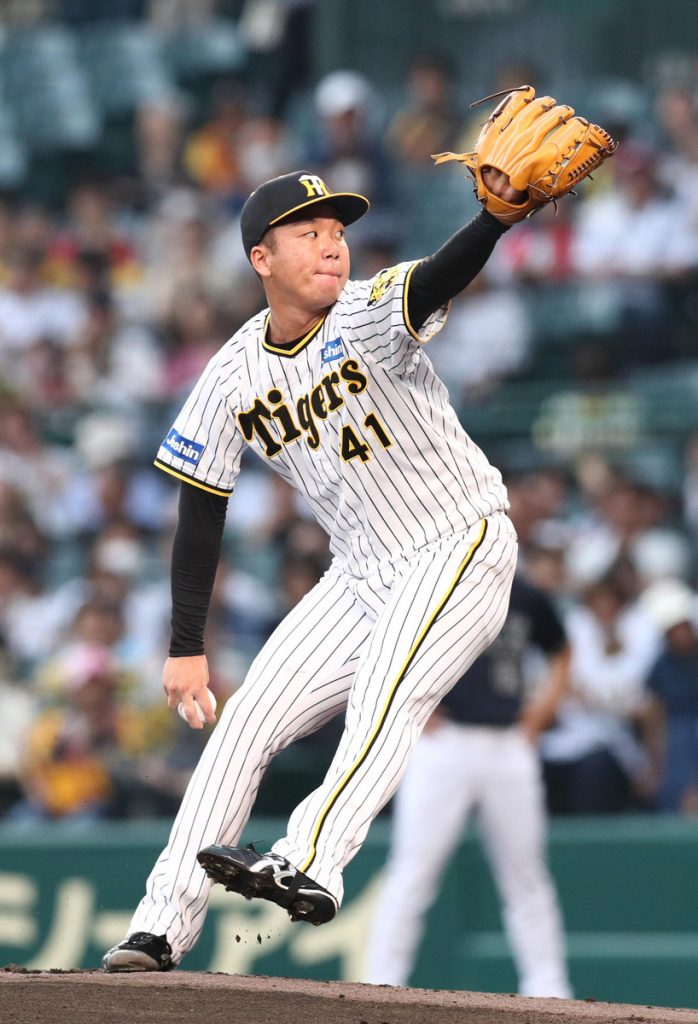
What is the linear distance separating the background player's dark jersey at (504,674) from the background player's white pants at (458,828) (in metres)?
0.06

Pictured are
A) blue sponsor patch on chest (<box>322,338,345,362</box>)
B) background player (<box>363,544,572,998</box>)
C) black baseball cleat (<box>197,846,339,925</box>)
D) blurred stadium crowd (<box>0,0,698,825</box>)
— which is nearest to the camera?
Result: black baseball cleat (<box>197,846,339,925</box>)

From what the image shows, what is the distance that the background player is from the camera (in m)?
6.80

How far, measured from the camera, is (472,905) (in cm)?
744

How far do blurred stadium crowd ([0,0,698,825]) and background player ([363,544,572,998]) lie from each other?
0.70 metres

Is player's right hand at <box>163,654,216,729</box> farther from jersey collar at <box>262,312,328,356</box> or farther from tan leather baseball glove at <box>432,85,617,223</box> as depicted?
tan leather baseball glove at <box>432,85,617,223</box>

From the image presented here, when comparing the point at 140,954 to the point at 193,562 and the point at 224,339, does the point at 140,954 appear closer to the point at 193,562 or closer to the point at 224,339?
the point at 193,562

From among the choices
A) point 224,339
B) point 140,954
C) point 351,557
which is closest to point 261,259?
point 351,557

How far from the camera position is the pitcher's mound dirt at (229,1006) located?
393 centimetres

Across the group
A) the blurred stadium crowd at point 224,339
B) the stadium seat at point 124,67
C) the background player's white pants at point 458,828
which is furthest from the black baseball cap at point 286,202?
the stadium seat at point 124,67

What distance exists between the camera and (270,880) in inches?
147

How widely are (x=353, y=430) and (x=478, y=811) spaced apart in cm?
318

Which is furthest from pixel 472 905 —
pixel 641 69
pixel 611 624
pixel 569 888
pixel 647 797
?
pixel 641 69

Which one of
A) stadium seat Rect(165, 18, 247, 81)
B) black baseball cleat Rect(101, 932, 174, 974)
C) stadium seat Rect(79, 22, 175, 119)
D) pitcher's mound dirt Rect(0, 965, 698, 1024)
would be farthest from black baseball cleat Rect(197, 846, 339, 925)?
stadium seat Rect(79, 22, 175, 119)

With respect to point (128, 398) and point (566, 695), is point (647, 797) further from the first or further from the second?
point (128, 398)
